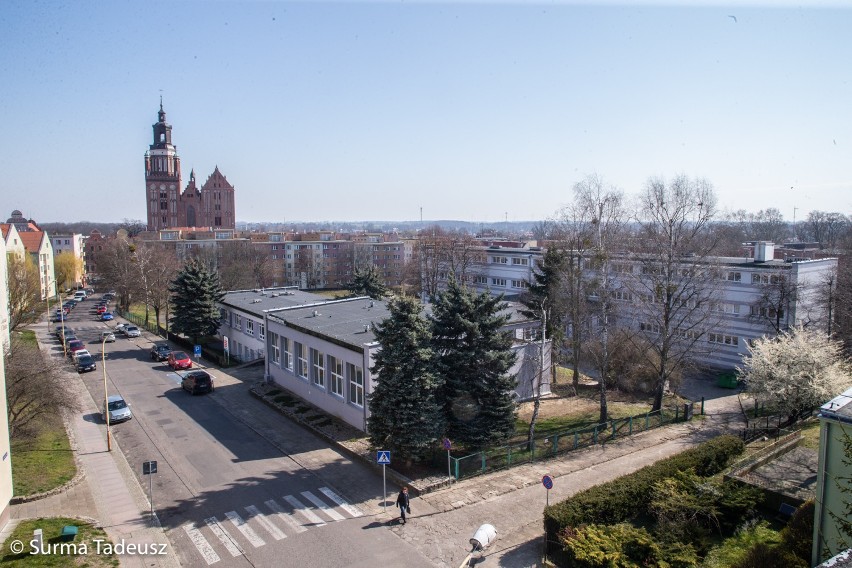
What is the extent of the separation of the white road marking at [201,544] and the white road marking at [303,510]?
8.80 ft

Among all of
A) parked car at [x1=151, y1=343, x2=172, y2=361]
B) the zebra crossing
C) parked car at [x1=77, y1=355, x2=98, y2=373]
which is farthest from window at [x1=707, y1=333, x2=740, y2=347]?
parked car at [x1=77, y1=355, x2=98, y2=373]

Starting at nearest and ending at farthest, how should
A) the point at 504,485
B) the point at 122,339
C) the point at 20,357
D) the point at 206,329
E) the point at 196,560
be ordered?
the point at 196,560
the point at 504,485
the point at 20,357
the point at 206,329
the point at 122,339

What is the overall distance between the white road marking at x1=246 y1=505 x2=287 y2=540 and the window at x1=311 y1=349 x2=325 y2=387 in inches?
369

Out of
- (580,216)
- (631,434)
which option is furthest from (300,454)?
(580,216)

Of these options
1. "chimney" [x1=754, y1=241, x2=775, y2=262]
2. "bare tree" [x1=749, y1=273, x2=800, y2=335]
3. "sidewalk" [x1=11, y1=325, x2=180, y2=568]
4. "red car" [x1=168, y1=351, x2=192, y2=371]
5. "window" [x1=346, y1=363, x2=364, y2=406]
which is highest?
"chimney" [x1=754, y1=241, x2=775, y2=262]

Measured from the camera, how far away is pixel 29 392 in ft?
68.4

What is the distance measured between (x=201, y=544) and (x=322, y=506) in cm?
349

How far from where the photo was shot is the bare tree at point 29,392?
20625mm

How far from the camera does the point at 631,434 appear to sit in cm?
2348

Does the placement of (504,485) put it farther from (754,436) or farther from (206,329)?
(206,329)

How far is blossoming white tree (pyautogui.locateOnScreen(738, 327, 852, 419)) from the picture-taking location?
22.2m

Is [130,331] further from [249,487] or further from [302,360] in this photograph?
[249,487]

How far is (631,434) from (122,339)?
4088 centimetres

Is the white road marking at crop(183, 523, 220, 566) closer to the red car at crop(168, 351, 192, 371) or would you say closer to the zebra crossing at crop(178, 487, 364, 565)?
the zebra crossing at crop(178, 487, 364, 565)
